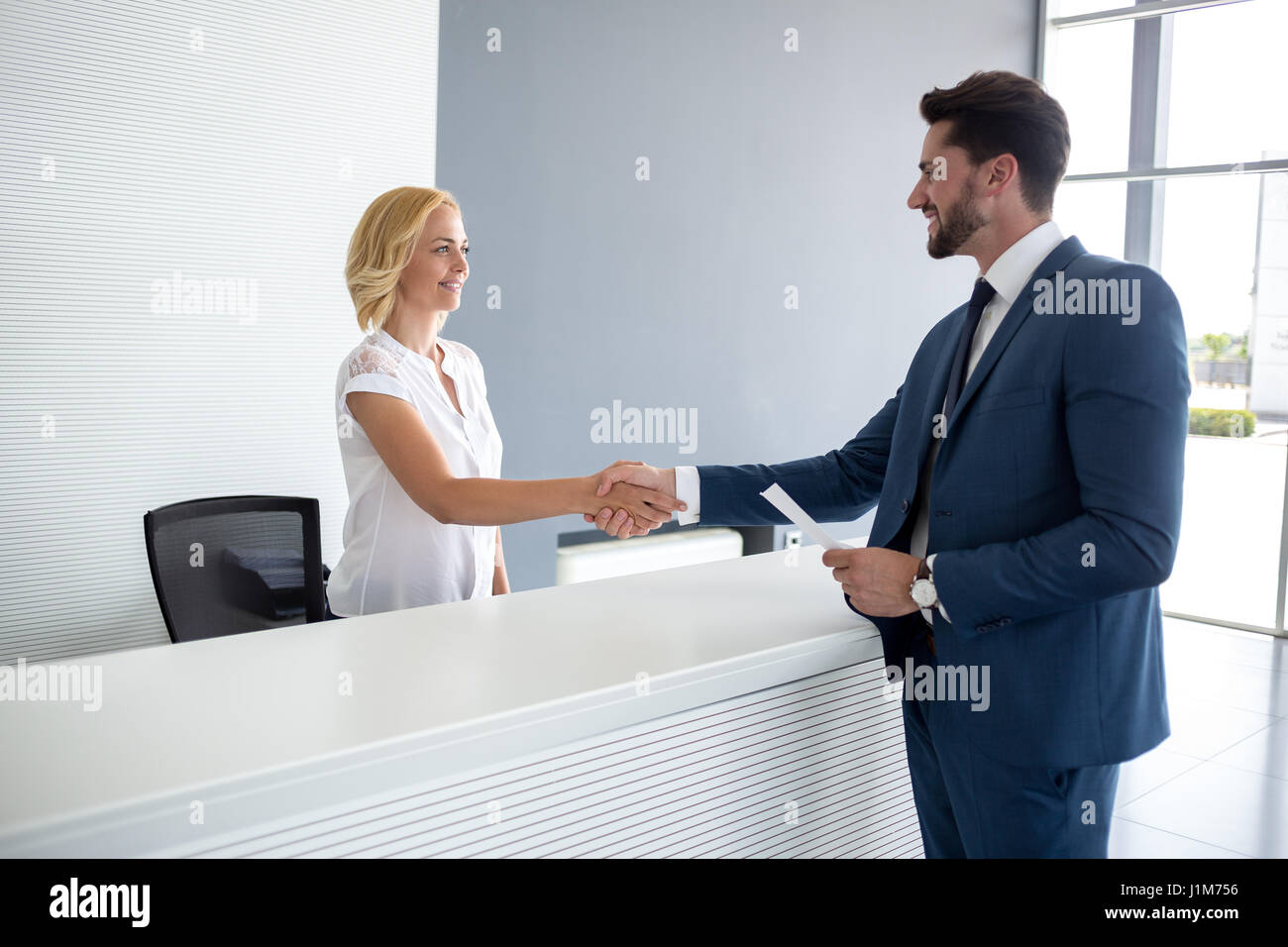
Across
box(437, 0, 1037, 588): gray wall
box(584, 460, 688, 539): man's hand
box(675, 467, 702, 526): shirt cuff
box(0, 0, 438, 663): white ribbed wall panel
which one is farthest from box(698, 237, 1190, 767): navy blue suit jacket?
box(437, 0, 1037, 588): gray wall

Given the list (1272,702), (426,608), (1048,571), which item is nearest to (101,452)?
(426,608)

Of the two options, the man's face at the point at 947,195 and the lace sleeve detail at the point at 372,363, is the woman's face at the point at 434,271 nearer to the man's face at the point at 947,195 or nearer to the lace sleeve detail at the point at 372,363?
the lace sleeve detail at the point at 372,363

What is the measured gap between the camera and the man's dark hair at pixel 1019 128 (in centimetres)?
167

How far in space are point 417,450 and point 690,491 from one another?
1.91 ft

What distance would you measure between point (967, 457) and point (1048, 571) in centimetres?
22

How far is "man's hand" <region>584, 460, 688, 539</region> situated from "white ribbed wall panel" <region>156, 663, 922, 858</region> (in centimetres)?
67

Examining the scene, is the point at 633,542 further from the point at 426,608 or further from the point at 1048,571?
the point at 1048,571

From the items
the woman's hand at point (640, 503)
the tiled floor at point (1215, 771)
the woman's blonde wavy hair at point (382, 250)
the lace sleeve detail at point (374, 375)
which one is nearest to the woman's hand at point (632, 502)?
the woman's hand at point (640, 503)

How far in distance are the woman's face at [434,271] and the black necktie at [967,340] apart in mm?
1218

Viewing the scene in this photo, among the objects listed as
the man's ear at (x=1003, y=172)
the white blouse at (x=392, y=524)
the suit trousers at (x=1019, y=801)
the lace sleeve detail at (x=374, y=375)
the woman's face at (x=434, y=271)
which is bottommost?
the suit trousers at (x=1019, y=801)

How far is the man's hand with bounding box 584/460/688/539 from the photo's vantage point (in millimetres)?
2283

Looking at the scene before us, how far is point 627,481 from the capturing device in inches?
93.7
